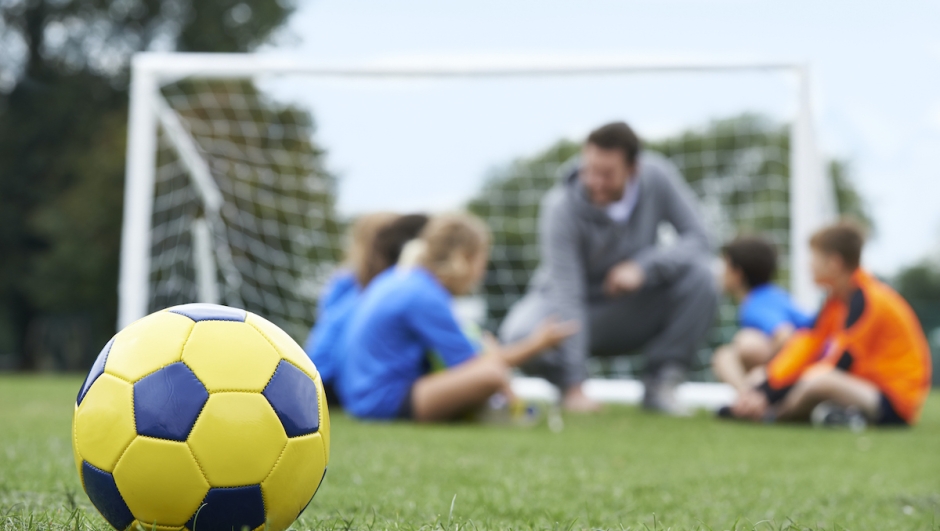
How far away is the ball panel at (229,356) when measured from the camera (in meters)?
1.29

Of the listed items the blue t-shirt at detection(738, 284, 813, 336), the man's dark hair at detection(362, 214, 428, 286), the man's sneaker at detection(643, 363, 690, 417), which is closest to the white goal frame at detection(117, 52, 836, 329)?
the blue t-shirt at detection(738, 284, 813, 336)

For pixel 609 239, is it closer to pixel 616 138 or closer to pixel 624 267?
pixel 624 267

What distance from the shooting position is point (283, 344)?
1.41m

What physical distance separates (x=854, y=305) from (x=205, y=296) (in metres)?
5.34

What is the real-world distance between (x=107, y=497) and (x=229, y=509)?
0.19 m

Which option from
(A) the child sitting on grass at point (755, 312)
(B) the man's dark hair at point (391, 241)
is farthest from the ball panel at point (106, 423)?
(A) the child sitting on grass at point (755, 312)

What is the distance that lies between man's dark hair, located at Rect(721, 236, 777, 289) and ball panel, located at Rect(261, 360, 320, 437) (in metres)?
4.20

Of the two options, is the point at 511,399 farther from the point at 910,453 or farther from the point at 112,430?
the point at 112,430

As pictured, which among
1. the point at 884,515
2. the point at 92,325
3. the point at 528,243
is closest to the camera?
the point at 884,515

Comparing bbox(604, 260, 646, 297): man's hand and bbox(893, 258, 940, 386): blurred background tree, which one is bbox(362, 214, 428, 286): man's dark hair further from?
bbox(893, 258, 940, 386): blurred background tree

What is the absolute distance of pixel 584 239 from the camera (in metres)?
5.21

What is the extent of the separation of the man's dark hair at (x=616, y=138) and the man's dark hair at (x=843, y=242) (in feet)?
3.93

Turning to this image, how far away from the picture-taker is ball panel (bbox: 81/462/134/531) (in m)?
1.25

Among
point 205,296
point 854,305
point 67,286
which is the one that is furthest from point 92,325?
point 854,305
